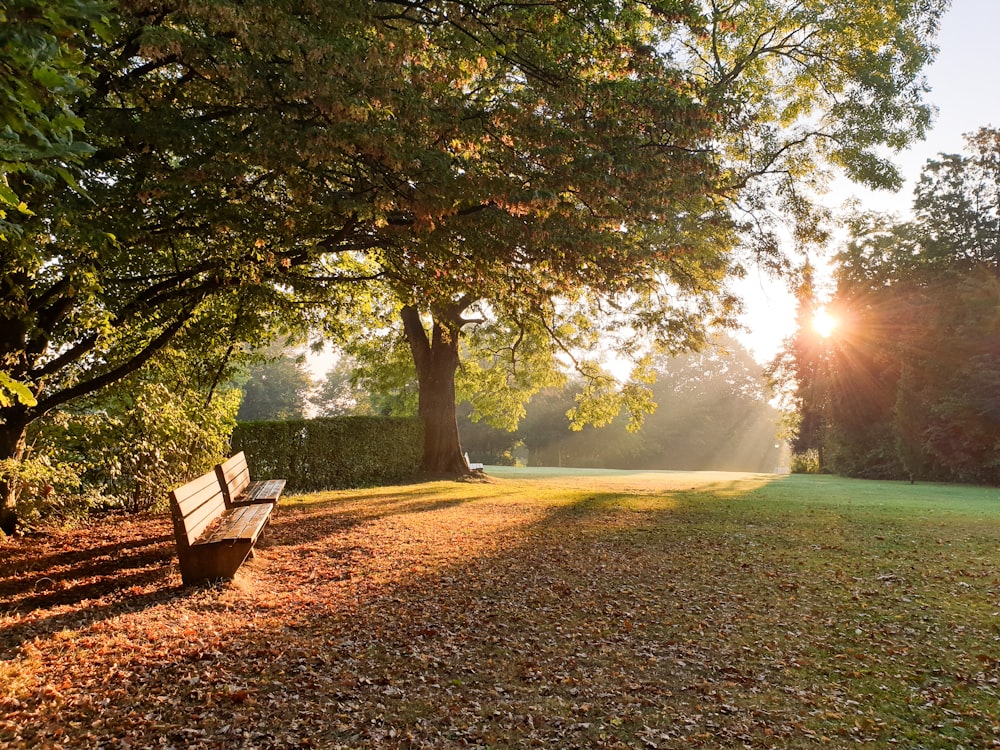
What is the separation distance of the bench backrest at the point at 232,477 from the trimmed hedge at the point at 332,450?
5.93 metres

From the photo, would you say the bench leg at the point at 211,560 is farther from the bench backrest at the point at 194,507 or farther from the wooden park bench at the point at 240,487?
the wooden park bench at the point at 240,487

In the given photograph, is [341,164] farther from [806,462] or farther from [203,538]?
[806,462]

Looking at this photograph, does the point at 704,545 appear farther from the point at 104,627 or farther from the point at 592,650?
the point at 104,627

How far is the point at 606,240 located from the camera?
8.36m

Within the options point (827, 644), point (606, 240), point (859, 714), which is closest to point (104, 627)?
point (859, 714)

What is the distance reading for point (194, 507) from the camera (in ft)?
20.2

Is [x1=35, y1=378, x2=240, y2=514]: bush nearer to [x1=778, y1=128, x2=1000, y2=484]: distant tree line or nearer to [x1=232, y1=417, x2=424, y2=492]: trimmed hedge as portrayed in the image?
[x1=232, y1=417, x2=424, y2=492]: trimmed hedge

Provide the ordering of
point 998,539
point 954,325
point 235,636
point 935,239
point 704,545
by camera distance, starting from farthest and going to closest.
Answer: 1. point 935,239
2. point 954,325
3. point 998,539
4. point 704,545
5. point 235,636

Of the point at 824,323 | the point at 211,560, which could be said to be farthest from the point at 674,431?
the point at 211,560

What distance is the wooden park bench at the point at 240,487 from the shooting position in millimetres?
8352

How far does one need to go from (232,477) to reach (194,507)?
10.0 ft

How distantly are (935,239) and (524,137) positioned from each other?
106 feet

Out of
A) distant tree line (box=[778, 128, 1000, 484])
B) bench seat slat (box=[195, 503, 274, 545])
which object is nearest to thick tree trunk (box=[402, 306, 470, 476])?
bench seat slat (box=[195, 503, 274, 545])

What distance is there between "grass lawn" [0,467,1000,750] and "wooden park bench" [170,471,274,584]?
20 centimetres
